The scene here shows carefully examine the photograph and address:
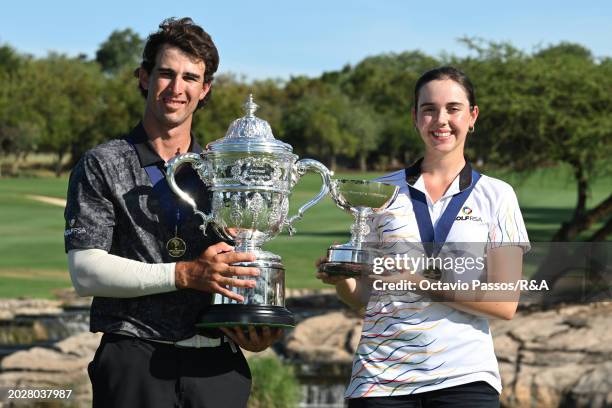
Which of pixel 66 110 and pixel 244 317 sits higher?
pixel 66 110

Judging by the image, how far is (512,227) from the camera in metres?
3.19

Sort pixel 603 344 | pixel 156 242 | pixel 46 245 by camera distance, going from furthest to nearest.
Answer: pixel 46 245
pixel 603 344
pixel 156 242

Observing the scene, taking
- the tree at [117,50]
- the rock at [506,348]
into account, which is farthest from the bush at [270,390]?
the tree at [117,50]

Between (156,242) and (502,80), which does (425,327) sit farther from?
(502,80)

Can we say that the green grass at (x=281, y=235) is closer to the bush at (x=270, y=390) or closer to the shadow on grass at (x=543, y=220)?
the shadow on grass at (x=543, y=220)

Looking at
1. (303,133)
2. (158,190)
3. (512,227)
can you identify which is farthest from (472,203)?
(303,133)

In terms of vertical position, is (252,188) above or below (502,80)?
below

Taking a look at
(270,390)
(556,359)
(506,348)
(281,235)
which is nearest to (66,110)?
(281,235)

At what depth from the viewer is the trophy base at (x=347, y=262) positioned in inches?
126

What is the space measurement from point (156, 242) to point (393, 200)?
0.68 metres

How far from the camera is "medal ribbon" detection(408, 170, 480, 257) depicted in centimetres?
314

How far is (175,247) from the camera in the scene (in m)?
3.06

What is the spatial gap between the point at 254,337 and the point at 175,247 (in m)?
0.33

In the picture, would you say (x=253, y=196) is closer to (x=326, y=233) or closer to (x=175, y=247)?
(x=175, y=247)
